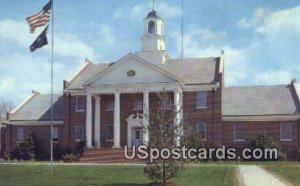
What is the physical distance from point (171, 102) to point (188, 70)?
6760mm

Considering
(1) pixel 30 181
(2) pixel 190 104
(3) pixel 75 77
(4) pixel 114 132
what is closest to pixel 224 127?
(2) pixel 190 104

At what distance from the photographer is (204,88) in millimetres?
50125

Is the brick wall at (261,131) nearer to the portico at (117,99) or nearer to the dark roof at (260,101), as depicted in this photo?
the dark roof at (260,101)

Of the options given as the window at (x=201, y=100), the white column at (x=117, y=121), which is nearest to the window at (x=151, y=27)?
the window at (x=201, y=100)

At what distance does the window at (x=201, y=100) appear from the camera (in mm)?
50428

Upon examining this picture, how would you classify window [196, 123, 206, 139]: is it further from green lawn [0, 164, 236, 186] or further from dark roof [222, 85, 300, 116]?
green lawn [0, 164, 236, 186]

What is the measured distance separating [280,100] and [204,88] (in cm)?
752

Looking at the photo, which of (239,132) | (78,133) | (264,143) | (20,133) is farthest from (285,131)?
(20,133)

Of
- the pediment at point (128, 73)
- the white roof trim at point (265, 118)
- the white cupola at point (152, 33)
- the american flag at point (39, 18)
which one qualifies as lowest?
the white roof trim at point (265, 118)

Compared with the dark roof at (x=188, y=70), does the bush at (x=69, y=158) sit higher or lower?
lower

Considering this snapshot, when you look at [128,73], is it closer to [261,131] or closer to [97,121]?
[97,121]

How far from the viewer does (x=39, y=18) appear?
35406mm

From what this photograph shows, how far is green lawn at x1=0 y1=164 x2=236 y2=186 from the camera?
84.5 ft

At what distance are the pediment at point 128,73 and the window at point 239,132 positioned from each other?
29.5 ft
